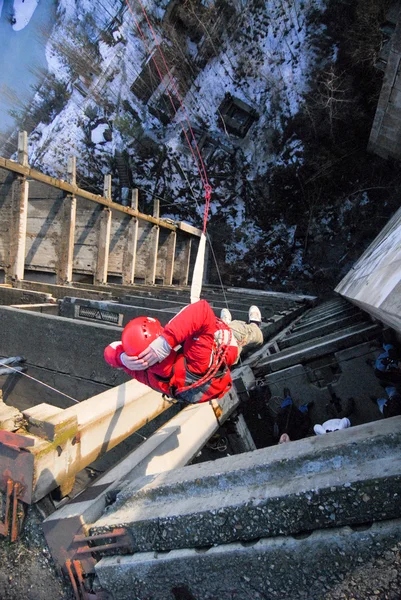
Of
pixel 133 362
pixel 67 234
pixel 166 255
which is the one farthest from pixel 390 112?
pixel 133 362

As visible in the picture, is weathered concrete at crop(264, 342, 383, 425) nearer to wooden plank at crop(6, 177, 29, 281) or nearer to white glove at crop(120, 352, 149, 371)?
white glove at crop(120, 352, 149, 371)

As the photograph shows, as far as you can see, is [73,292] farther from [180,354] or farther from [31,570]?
[31,570]

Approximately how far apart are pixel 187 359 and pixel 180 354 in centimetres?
8

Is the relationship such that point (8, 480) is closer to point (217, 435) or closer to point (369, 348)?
point (217, 435)

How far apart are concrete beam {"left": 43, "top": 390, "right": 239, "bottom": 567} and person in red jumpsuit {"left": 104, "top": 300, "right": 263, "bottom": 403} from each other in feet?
1.02

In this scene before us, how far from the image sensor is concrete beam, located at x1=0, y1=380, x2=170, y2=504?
2242 millimetres

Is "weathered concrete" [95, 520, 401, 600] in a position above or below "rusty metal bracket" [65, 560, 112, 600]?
above

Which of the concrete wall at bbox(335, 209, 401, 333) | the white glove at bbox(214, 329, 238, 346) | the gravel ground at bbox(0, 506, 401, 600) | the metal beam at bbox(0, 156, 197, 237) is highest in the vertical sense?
the metal beam at bbox(0, 156, 197, 237)

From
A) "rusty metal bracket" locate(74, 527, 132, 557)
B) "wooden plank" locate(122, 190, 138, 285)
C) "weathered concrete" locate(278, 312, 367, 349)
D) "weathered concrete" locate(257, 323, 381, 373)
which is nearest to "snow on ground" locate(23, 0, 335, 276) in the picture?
"wooden plank" locate(122, 190, 138, 285)

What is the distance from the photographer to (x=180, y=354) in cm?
324

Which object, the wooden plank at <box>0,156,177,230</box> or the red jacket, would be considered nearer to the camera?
the red jacket

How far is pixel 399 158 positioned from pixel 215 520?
1445 cm

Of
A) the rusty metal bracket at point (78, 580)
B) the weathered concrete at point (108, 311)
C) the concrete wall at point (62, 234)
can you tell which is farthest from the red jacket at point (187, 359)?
the concrete wall at point (62, 234)

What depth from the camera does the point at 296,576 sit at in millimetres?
1620
